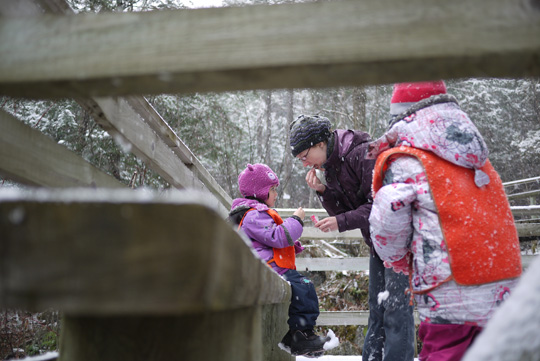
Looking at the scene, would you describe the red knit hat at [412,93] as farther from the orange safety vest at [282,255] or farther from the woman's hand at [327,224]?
the orange safety vest at [282,255]

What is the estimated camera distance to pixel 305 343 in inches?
106

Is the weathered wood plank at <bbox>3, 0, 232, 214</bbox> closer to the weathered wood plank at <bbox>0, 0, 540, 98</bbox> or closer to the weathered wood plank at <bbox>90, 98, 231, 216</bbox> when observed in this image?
the weathered wood plank at <bbox>90, 98, 231, 216</bbox>

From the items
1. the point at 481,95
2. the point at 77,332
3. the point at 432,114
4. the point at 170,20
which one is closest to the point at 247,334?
the point at 77,332

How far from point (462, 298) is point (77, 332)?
4.60ft

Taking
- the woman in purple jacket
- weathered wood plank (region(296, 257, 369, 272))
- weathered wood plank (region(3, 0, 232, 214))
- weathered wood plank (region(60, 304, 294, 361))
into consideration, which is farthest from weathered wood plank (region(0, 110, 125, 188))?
weathered wood plank (region(296, 257, 369, 272))

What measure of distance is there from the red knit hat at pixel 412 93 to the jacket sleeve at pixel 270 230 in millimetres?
1290

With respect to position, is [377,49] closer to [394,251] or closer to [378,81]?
[378,81]

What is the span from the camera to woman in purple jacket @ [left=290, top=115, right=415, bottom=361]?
2650mm

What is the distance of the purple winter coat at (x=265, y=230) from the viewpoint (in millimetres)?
3219

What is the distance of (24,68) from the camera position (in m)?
0.80

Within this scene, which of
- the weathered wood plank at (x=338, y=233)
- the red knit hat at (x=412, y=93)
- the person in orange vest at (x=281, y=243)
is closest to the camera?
the red knit hat at (x=412, y=93)

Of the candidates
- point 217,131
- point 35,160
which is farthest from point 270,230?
point 217,131

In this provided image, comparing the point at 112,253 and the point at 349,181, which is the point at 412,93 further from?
the point at 112,253

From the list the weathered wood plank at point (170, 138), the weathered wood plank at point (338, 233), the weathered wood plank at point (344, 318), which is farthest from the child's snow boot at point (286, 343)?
the weathered wood plank at point (338, 233)
